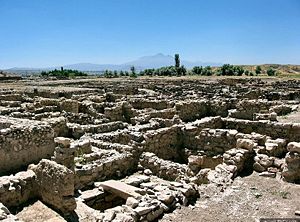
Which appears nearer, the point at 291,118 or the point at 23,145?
the point at 23,145

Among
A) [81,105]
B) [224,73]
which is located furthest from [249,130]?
[224,73]

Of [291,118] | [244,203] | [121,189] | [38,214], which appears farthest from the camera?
[291,118]

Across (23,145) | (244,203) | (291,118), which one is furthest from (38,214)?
(291,118)

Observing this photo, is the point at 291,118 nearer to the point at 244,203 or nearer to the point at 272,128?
the point at 272,128

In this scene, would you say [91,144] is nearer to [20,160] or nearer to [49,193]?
[20,160]

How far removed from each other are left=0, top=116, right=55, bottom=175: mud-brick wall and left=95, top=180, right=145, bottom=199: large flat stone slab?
2874 mm

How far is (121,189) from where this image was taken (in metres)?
10.2

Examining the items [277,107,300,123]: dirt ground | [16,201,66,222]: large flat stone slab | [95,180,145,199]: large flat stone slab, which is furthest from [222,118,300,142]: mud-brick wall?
[16,201,66,222]: large flat stone slab

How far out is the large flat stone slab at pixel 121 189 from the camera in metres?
→ 9.91

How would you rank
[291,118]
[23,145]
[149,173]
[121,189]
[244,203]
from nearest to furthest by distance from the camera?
[244,203] < [121,189] < [23,145] < [149,173] < [291,118]

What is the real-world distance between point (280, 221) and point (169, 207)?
105 inches

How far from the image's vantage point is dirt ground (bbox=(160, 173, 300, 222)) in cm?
859

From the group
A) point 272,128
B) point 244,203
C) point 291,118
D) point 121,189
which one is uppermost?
point 272,128

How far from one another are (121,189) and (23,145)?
4.09m
